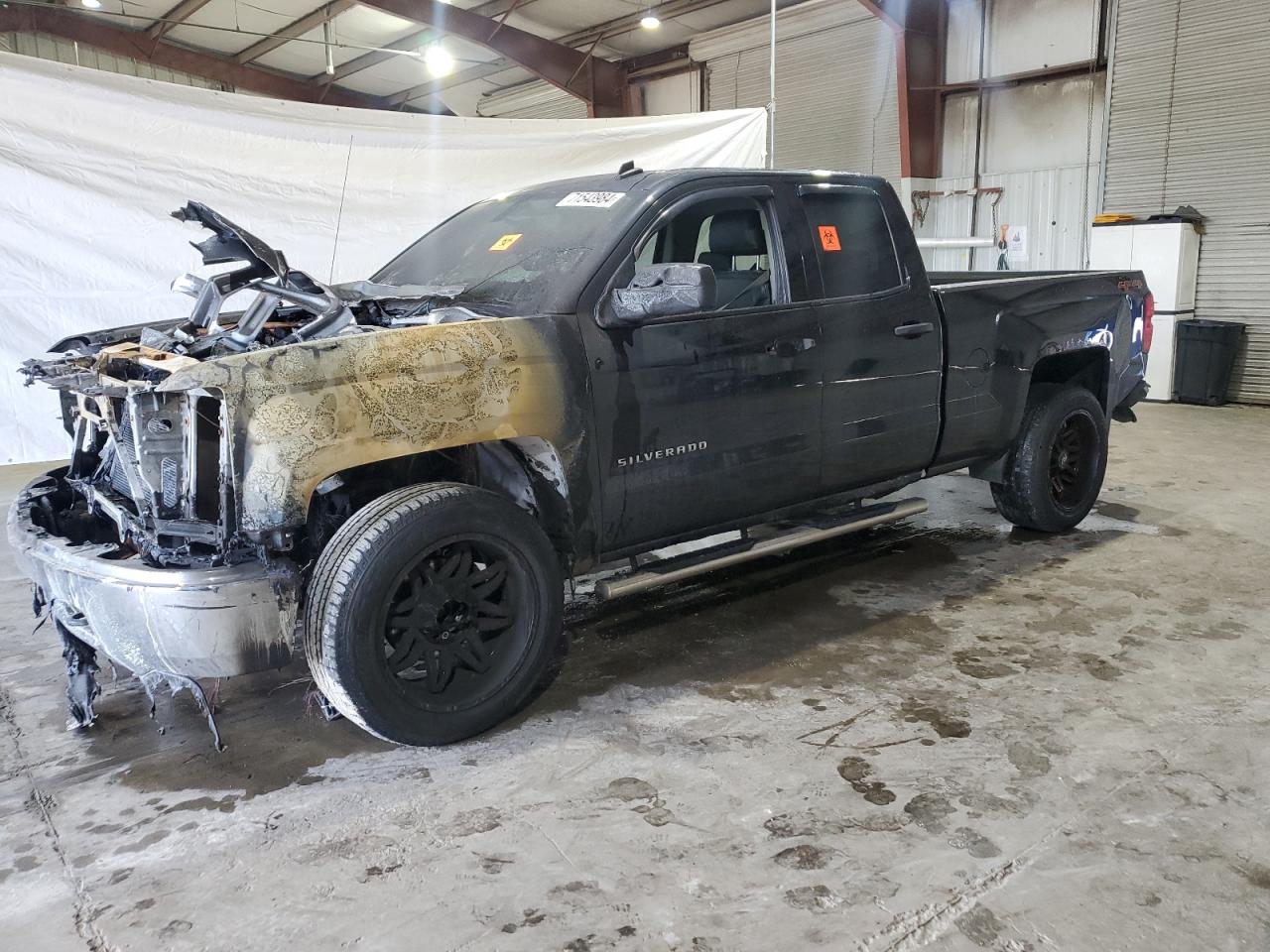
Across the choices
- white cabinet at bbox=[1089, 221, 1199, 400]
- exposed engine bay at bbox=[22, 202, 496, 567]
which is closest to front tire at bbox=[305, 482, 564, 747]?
exposed engine bay at bbox=[22, 202, 496, 567]

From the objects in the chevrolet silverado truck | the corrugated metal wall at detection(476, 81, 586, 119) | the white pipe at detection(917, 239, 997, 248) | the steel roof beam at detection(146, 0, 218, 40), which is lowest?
the chevrolet silverado truck

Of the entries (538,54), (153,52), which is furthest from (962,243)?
(153,52)

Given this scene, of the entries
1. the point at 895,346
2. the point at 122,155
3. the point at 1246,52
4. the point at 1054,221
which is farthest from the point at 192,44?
the point at 895,346

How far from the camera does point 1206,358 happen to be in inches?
397

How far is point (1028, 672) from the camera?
135 inches

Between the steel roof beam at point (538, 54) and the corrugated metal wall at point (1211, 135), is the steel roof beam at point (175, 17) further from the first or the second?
the corrugated metal wall at point (1211, 135)

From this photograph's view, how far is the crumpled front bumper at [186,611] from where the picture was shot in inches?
103

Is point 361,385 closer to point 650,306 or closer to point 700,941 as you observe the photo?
point 650,306

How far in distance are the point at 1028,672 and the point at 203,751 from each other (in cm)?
280

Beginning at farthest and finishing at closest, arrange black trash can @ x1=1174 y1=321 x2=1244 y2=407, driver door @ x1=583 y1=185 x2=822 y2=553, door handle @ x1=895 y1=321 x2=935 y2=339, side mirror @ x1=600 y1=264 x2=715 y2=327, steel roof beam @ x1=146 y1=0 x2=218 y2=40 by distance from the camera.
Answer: steel roof beam @ x1=146 y1=0 x2=218 y2=40, black trash can @ x1=1174 y1=321 x2=1244 y2=407, door handle @ x1=895 y1=321 x2=935 y2=339, driver door @ x1=583 y1=185 x2=822 y2=553, side mirror @ x1=600 y1=264 x2=715 y2=327

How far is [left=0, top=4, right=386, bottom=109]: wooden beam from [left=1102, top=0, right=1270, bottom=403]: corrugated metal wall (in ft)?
42.5

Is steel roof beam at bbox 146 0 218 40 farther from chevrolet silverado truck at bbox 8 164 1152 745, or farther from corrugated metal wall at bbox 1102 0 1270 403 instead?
chevrolet silverado truck at bbox 8 164 1152 745

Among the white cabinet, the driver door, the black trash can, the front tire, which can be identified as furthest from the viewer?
the white cabinet

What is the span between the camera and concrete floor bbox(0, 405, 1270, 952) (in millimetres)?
2158
